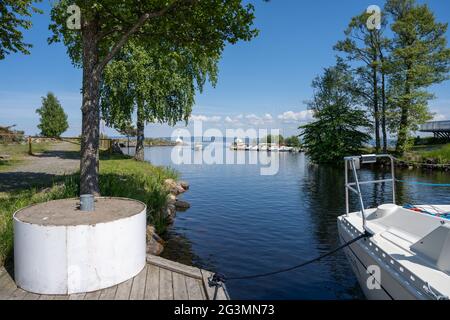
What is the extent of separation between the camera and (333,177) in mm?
31828

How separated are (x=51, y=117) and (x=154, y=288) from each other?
67440 millimetres

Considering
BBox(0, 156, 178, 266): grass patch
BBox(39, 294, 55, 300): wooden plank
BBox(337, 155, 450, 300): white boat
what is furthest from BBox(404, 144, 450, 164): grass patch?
BBox(39, 294, 55, 300): wooden plank

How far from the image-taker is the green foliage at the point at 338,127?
43.9 meters

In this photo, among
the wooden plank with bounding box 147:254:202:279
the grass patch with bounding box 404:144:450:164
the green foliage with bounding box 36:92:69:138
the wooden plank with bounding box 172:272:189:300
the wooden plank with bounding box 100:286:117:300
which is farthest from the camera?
the green foliage with bounding box 36:92:69:138

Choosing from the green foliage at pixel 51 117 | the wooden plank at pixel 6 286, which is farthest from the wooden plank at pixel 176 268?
the green foliage at pixel 51 117

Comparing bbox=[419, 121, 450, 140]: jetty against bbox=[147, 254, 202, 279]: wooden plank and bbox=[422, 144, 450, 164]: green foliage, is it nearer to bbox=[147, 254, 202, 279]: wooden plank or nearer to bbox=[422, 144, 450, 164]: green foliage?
bbox=[422, 144, 450, 164]: green foliage

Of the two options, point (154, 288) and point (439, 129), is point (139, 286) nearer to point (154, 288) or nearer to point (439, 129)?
point (154, 288)

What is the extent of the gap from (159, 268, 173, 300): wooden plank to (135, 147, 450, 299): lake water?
238 centimetres

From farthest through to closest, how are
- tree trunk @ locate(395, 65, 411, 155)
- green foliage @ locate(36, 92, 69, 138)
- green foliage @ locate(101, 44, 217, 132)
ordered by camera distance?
green foliage @ locate(36, 92, 69, 138) → tree trunk @ locate(395, 65, 411, 155) → green foliage @ locate(101, 44, 217, 132)

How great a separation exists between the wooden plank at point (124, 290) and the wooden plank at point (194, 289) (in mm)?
1072

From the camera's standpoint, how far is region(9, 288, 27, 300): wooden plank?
563cm

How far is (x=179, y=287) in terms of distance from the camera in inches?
247

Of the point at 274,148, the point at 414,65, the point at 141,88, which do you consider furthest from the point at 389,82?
the point at 274,148

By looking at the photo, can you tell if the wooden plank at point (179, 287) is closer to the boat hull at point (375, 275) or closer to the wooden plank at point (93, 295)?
the wooden plank at point (93, 295)
